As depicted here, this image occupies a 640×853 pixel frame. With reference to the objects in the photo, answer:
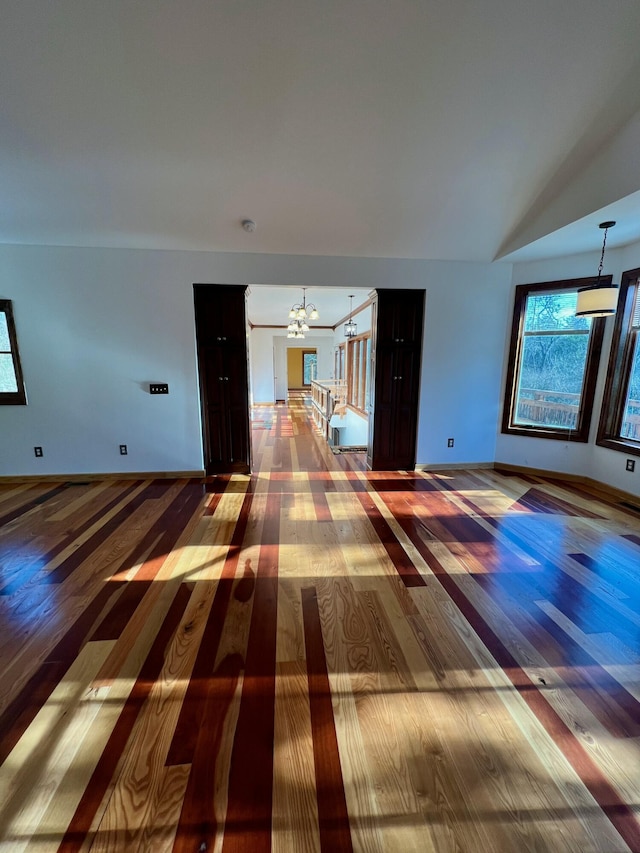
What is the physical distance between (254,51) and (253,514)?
10.8 ft

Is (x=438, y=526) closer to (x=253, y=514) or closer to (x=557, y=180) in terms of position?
(x=253, y=514)

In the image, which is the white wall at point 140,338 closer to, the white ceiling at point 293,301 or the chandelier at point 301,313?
the white ceiling at point 293,301

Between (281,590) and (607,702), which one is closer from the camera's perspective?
(607,702)

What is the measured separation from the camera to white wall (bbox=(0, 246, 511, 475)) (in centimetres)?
384

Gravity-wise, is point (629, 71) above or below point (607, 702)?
above

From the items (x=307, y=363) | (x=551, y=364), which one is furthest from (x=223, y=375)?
(x=307, y=363)

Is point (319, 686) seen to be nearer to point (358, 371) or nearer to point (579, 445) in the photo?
point (579, 445)

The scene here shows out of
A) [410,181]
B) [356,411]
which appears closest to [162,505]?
[410,181]

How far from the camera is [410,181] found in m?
3.01

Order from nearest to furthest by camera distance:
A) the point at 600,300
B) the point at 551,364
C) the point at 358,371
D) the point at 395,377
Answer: the point at 600,300 → the point at 551,364 → the point at 395,377 → the point at 358,371

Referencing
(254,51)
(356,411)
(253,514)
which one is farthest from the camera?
(356,411)

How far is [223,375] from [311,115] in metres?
2.64

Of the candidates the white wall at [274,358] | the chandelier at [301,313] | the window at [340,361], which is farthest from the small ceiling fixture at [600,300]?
the white wall at [274,358]

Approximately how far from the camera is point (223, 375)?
427 centimetres
